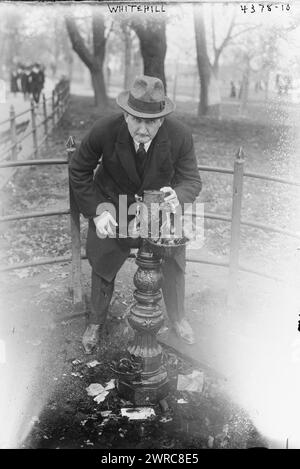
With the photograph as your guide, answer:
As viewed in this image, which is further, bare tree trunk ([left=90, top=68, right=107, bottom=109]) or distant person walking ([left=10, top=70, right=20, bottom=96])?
distant person walking ([left=10, top=70, right=20, bottom=96])

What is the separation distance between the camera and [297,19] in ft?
15.1

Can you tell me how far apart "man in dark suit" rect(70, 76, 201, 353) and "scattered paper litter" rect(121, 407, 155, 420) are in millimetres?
718

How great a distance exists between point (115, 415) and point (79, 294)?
4.89ft

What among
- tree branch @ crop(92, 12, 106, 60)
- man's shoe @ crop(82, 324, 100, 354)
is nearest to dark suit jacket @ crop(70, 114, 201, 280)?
man's shoe @ crop(82, 324, 100, 354)

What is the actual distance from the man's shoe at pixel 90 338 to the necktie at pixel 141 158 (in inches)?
46.4

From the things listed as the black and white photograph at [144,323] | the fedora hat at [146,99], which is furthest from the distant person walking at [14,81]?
the fedora hat at [146,99]

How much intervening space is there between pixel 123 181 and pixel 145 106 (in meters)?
0.66

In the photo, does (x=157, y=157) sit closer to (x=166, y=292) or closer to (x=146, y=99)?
(x=146, y=99)

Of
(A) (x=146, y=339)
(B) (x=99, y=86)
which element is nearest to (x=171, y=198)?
(A) (x=146, y=339)

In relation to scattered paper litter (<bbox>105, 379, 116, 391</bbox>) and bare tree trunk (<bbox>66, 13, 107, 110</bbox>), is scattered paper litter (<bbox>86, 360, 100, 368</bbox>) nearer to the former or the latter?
scattered paper litter (<bbox>105, 379, 116, 391</bbox>)

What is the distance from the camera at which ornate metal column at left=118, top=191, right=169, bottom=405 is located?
3.38 meters

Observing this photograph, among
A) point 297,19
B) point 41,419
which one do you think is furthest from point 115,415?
point 297,19

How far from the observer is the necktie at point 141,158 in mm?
3814

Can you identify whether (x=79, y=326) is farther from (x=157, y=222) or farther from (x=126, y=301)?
(x=157, y=222)
